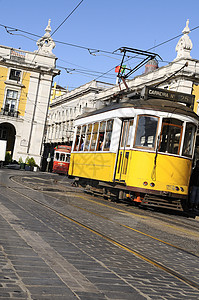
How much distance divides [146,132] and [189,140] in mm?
1486

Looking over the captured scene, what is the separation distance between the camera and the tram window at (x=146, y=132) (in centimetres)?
1408

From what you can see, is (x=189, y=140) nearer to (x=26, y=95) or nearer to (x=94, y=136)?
(x=94, y=136)

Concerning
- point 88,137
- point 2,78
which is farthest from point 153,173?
point 2,78

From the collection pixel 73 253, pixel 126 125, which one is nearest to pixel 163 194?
pixel 126 125

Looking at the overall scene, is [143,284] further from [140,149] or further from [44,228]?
[140,149]

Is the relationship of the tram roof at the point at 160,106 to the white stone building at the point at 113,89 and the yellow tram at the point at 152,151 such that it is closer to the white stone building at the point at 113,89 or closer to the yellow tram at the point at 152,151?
the yellow tram at the point at 152,151

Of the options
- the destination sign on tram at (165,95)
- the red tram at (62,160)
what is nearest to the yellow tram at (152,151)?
the destination sign on tram at (165,95)

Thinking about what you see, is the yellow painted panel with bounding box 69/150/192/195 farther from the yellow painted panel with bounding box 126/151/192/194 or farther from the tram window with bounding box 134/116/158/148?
the tram window with bounding box 134/116/158/148

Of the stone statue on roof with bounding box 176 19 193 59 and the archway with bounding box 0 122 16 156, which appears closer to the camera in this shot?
the stone statue on roof with bounding box 176 19 193 59

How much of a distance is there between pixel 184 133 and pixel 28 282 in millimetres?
11033

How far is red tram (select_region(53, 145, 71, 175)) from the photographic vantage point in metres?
48.8

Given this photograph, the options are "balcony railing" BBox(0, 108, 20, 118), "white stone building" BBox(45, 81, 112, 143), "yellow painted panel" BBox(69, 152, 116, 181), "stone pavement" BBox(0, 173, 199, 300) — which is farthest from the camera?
"white stone building" BBox(45, 81, 112, 143)

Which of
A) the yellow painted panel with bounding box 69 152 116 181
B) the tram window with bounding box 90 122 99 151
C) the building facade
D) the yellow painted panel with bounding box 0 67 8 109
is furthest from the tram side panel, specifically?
the yellow painted panel with bounding box 0 67 8 109

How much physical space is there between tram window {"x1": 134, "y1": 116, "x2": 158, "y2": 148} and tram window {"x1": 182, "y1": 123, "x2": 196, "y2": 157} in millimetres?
1084
